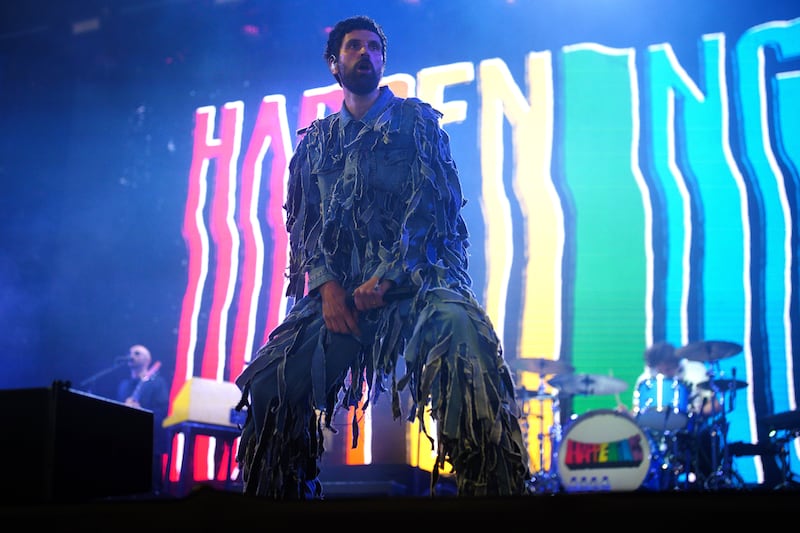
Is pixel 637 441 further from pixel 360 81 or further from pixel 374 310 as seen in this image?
pixel 360 81

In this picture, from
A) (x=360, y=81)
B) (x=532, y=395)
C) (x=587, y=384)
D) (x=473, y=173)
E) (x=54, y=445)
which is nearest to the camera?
(x=54, y=445)

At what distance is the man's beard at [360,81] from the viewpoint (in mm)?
2410

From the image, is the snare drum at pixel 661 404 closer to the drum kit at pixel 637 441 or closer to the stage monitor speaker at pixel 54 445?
the drum kit at pixel 637 441

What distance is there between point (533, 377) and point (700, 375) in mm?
1248

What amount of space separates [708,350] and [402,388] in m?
4.05

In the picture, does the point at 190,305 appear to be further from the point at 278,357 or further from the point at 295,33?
the point at 278,357

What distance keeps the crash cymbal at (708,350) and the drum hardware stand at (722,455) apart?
177mm

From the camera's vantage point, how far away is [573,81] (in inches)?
254

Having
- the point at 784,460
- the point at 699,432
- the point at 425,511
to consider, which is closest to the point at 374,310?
the point at 425,511

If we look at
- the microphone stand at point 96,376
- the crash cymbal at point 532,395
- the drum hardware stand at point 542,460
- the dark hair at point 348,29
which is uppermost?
the dark hair at point 348,29

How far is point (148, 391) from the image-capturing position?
256 inches

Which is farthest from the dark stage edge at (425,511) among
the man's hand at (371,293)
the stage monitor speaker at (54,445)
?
the man's hand at (371,293)

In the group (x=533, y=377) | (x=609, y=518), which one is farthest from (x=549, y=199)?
(x=609, y=518)

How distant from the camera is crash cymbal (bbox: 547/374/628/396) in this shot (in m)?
5.73
